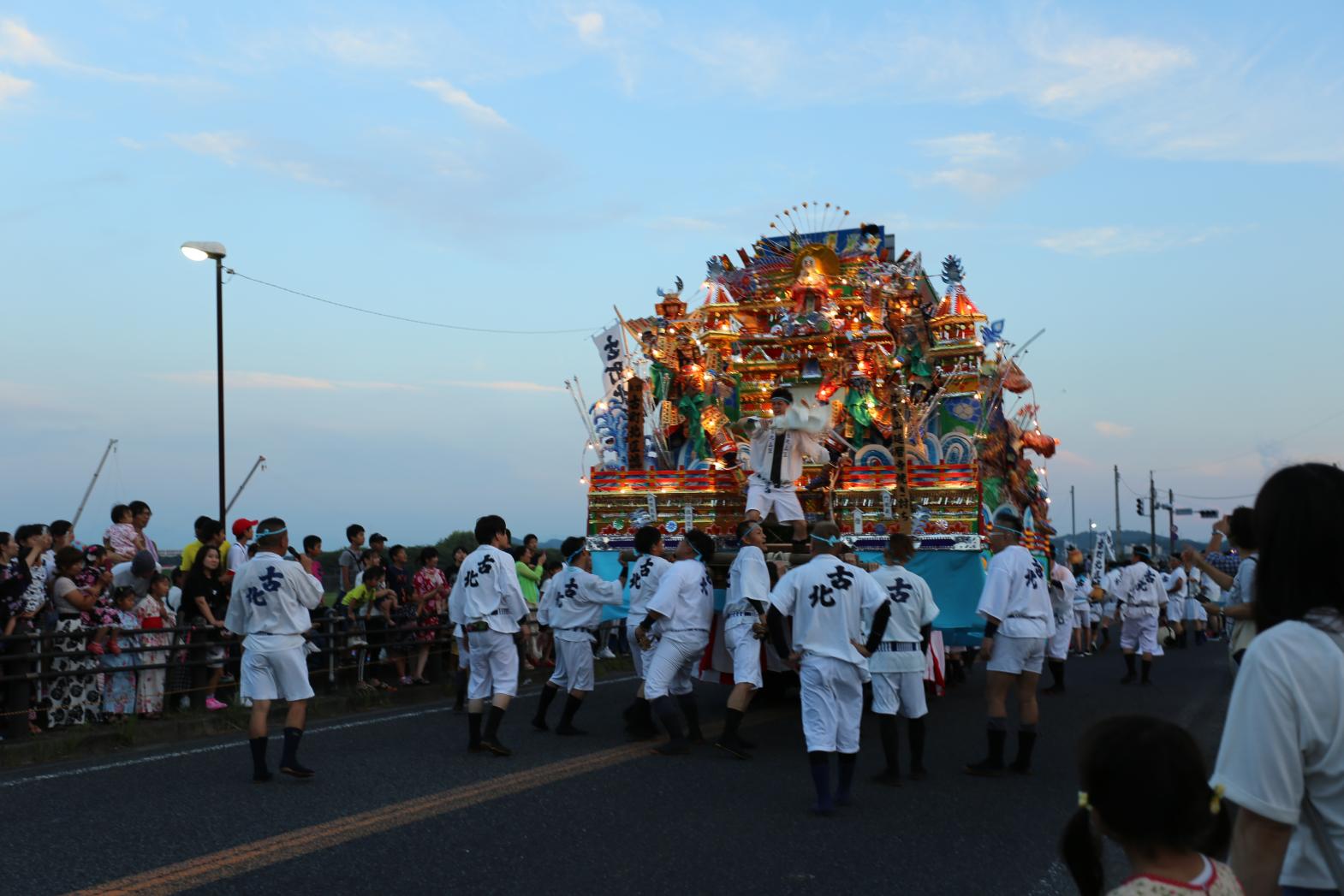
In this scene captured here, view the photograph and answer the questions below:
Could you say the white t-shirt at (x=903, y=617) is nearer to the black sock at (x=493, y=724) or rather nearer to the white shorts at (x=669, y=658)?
the white shorts at (x=669, y=658)

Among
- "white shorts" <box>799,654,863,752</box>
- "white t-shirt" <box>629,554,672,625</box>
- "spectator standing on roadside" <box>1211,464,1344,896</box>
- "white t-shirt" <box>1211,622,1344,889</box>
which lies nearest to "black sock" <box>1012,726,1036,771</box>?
"white shorts" <box>799,654,863,752</box>

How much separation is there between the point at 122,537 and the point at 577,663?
17.3ft

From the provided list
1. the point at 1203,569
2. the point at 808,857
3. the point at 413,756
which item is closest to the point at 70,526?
the point at 413,756

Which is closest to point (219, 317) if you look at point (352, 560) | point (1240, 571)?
point (352, 560)

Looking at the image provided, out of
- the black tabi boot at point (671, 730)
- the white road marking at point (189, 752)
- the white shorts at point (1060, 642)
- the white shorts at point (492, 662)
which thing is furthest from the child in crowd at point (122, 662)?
the white shorts at point (1060, 642)

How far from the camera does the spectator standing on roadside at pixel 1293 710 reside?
2.73 m

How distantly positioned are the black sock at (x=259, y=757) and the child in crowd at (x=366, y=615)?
612 centimetres

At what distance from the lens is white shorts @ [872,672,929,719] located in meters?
9.87

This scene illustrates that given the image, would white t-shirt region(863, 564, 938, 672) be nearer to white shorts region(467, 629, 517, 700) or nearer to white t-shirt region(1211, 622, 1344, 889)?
white shorts region(467, 629, 517, 700)

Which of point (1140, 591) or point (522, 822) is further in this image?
point (1140, 591)

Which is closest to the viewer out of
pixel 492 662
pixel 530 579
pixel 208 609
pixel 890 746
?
pixel 890 746

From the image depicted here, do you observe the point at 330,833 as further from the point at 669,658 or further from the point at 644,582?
the point at 644,582

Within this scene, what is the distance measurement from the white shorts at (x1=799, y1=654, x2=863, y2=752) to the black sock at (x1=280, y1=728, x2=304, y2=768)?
3644 mm

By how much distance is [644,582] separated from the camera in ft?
39.7
